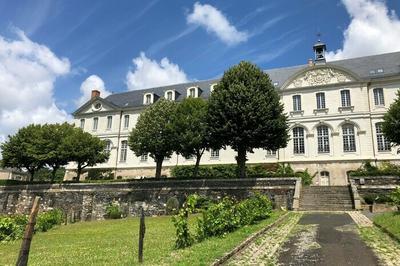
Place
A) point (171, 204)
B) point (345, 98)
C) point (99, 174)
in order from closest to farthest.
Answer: point (171, 204) → point (345, 98) → point (99, 174)

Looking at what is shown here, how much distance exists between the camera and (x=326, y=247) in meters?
9.05

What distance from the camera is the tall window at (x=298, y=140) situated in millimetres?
33406

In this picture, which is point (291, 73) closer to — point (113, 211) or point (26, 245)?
point (113, 211)

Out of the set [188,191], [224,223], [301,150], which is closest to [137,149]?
[188,191]

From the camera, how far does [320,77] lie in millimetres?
34156

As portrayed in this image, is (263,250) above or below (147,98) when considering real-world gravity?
below

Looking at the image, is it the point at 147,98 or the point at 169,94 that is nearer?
the point at 169,94

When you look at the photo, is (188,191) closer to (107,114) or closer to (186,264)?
(186,264)

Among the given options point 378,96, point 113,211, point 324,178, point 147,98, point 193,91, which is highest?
point 193,91

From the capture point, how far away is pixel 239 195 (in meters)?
23.9

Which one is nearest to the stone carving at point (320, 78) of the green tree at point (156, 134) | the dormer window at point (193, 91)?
the dormer window at point (193, 91)

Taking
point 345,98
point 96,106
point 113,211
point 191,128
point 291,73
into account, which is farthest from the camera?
point 96,106

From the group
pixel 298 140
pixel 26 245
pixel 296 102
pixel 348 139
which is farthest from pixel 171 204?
pixel 26 245

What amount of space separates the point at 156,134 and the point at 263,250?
21.7m
